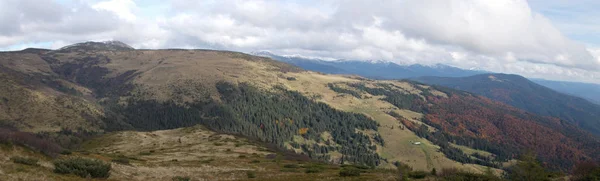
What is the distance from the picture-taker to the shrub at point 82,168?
95.9 feet

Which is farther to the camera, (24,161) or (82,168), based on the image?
(82,168)

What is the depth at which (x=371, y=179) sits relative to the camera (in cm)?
3816

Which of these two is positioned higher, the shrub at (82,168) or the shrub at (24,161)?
the shrub at (24,161)

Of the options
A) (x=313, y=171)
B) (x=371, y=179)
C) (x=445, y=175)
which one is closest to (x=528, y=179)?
(x=445, y=175)

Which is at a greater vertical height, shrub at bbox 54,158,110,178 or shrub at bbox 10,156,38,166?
shrub at bbox 10,156,38,166

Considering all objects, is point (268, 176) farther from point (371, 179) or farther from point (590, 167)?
A: point (590, 167)

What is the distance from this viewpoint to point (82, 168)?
30.0 metres

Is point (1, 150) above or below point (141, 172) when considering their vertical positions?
above

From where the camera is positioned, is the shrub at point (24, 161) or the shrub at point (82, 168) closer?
the shrub at point (24, 161)

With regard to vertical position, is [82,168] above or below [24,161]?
below

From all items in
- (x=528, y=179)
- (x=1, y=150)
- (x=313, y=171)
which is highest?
(x=1, y=150)

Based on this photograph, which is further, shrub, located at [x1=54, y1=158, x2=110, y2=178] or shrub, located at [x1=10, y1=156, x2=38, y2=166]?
shrub, located at [x1=54, y1=158, x2=110, y2=178]

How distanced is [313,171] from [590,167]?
3078cm

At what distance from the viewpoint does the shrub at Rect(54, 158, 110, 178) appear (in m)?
29.2
